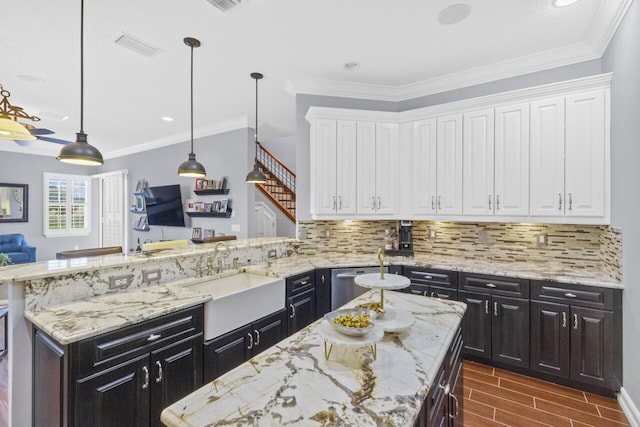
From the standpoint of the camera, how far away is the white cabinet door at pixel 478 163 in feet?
10.8

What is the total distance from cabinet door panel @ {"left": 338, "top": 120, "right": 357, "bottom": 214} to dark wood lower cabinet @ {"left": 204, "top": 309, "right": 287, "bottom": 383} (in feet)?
4.99

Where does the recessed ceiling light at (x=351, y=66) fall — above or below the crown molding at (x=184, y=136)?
above

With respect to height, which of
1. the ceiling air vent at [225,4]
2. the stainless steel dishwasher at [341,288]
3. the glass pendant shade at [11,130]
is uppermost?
the ceiling air vent at [225,4]

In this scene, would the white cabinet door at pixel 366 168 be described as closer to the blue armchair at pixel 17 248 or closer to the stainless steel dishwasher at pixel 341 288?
the stainless steel dishwasher at pixel 341 288

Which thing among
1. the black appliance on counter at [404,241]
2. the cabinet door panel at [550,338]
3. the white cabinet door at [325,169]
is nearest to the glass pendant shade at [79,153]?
the white cabinet door at [325,169]

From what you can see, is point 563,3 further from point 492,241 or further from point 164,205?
point 164,205

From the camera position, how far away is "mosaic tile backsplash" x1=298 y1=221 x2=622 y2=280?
306 cm

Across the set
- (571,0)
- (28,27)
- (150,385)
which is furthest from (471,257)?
(28,27)

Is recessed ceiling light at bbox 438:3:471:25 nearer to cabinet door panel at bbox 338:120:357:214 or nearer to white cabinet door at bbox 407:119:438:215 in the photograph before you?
white cabinet door at bbox 407:119:438:215

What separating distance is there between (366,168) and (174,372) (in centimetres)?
287

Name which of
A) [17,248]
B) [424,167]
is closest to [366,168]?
[424,167]

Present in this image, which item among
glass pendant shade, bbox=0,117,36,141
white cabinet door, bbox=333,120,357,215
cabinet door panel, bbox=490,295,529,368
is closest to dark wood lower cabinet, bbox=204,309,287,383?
white cabinet door, bbox=333,120,357,215

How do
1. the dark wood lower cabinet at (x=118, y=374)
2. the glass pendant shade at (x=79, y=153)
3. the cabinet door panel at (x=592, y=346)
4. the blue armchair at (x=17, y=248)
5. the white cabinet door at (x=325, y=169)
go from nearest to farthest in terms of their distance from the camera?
the dark wood lower cabinet at (x=118, y=374) < the glass pendant shade at (x=79, y=153) < the cabinet door panel at (x=592, y=346) < the white cabinet door at (x=325, y=169) < the blue armchair at (x=17, y=248)

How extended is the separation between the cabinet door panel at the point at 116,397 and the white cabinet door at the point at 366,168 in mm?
2712
